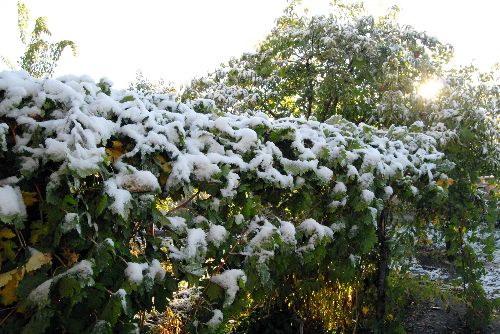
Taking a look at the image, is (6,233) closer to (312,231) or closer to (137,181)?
(137,181)

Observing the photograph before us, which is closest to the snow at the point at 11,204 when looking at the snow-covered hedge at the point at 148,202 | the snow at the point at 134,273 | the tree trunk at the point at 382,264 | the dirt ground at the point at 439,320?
→ the snow-covered hedge at the point at 148,202

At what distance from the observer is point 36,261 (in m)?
1.21

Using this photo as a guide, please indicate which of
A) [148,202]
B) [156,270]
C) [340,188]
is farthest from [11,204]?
[340,188]

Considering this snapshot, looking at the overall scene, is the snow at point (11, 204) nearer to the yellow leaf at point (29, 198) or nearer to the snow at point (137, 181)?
the yellow leaf at point (29, 198)

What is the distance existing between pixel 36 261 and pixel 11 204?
19 centimetres

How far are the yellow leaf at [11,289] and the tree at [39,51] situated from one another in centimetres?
893

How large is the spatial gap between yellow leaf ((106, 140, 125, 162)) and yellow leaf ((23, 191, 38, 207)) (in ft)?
0.89

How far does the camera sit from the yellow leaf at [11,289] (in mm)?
1202

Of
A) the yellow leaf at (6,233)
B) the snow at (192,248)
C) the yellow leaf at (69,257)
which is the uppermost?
the snow at (192,248)

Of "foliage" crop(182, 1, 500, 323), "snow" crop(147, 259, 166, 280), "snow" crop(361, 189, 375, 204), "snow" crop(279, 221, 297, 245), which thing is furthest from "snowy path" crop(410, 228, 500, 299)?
"snow" crop(147, 259, 166, 280)

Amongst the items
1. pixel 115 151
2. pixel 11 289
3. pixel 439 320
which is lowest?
pixel 439 320

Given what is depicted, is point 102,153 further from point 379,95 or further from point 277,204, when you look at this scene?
point 379,95

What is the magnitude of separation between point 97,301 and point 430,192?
6.80ft

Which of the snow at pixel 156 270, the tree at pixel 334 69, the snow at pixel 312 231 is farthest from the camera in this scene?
the tree at pixel 334 69
